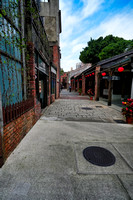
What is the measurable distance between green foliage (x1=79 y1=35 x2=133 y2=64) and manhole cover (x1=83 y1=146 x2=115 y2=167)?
28.8 m

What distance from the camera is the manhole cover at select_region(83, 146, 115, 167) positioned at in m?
2.23

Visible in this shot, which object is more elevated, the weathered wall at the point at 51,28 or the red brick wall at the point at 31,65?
the weathered wall at the point at 51,28

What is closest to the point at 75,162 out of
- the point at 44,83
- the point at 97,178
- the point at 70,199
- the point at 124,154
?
the point at 97,178

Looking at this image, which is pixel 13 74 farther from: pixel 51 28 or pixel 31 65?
pixel 51 28

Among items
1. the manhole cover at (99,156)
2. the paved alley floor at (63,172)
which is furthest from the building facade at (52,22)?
the manhole cover at (99,156)

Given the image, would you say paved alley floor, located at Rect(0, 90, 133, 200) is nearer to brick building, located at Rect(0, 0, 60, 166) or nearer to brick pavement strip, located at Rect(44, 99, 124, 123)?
brick building, located at Rect(0, 0, 60, 166)

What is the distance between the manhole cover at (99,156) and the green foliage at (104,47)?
94.5 feet

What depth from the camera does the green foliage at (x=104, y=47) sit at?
2651 centimetres

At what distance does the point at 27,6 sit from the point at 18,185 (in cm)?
579

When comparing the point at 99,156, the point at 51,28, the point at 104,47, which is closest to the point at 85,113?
the point at 99,156

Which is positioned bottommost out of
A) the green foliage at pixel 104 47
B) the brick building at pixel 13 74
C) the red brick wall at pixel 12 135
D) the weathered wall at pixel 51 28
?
the red brick wall at pixel 12 135

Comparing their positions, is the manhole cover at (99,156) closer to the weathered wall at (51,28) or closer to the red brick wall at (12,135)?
the red brick wall at (12,135)

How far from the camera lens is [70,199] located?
4.78 feet

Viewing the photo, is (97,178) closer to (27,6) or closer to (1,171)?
(1,171)
